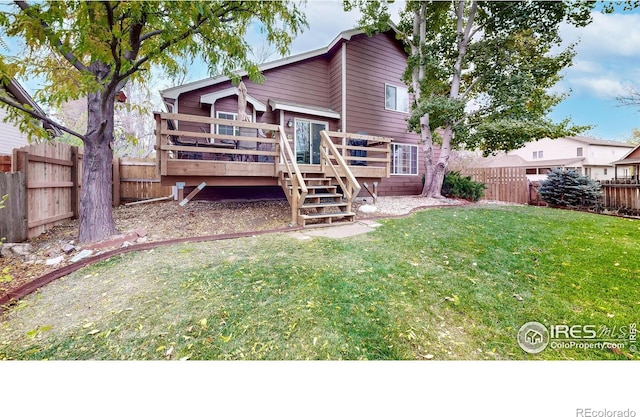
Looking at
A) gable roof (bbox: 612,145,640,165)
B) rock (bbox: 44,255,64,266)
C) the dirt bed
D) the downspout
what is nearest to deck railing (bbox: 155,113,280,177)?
the dirt bed

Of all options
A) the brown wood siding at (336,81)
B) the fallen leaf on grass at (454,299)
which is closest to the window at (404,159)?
the brown wood siding at (336,81)

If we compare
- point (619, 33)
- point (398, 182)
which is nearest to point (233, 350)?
point (619, 33)

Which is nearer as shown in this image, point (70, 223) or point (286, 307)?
point (286, 307)

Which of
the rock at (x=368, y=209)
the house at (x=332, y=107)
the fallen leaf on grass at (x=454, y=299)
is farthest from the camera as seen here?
the house at (x=332, y=107)

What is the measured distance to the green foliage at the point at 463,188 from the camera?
7812 millimetres

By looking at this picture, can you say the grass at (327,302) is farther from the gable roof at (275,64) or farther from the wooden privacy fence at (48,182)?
the gable roof at (275,64)

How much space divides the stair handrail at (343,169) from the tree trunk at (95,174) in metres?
3.25

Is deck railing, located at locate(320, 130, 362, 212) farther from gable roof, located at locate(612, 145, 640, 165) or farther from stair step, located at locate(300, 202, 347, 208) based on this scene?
gable roof, located at locate(612, 145, 640, 165)

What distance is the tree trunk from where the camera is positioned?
316 cm

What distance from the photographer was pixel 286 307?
167 cm

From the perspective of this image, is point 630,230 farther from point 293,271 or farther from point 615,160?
point 293,271

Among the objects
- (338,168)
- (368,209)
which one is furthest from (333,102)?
(368,209)
